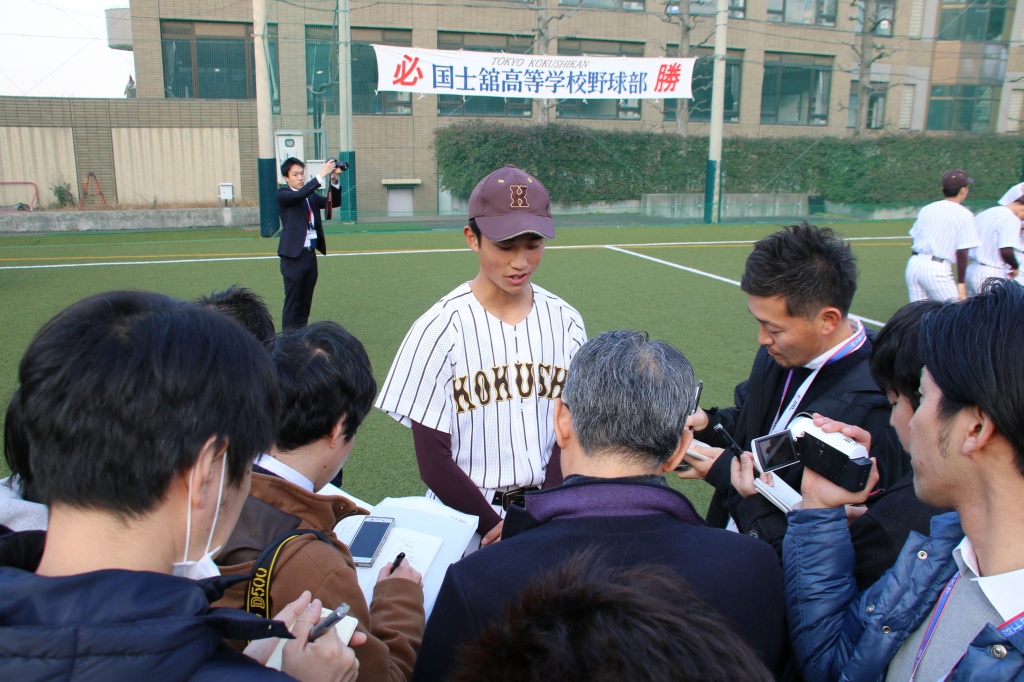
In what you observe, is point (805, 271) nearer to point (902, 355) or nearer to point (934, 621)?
point (902, 355)

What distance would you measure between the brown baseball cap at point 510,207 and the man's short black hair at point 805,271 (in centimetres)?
73

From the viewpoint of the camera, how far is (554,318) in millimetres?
2719

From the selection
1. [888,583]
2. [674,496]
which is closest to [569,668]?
[674,496]

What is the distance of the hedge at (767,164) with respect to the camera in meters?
22.2

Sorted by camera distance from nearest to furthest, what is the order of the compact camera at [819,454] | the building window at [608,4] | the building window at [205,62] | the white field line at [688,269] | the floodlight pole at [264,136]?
the compact camera at [819,454]
the white field line at [688,269]
the floodlight pole at [264,136]
the building window at [205,62]
the building window at [608,4]

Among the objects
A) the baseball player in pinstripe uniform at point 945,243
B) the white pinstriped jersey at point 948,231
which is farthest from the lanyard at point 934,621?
the white pinstriped jersey at point 948,231

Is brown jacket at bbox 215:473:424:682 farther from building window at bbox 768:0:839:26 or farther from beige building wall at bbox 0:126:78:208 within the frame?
building window at bbox 768:0:839:26

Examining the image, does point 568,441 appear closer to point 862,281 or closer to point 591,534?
point 591,534

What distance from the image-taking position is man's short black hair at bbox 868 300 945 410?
1912 mm

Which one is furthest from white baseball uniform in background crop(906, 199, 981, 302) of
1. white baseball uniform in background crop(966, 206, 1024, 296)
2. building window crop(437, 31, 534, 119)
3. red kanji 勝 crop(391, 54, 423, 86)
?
building window crop(437, 31, 534, 119)

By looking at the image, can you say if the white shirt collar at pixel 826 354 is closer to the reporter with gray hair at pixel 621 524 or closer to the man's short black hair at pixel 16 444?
the reporter with gray hair at pixel 621 524

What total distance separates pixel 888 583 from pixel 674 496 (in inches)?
18.2

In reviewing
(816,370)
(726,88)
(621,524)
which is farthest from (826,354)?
(726,88)

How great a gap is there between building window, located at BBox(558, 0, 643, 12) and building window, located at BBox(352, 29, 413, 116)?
5699mm
